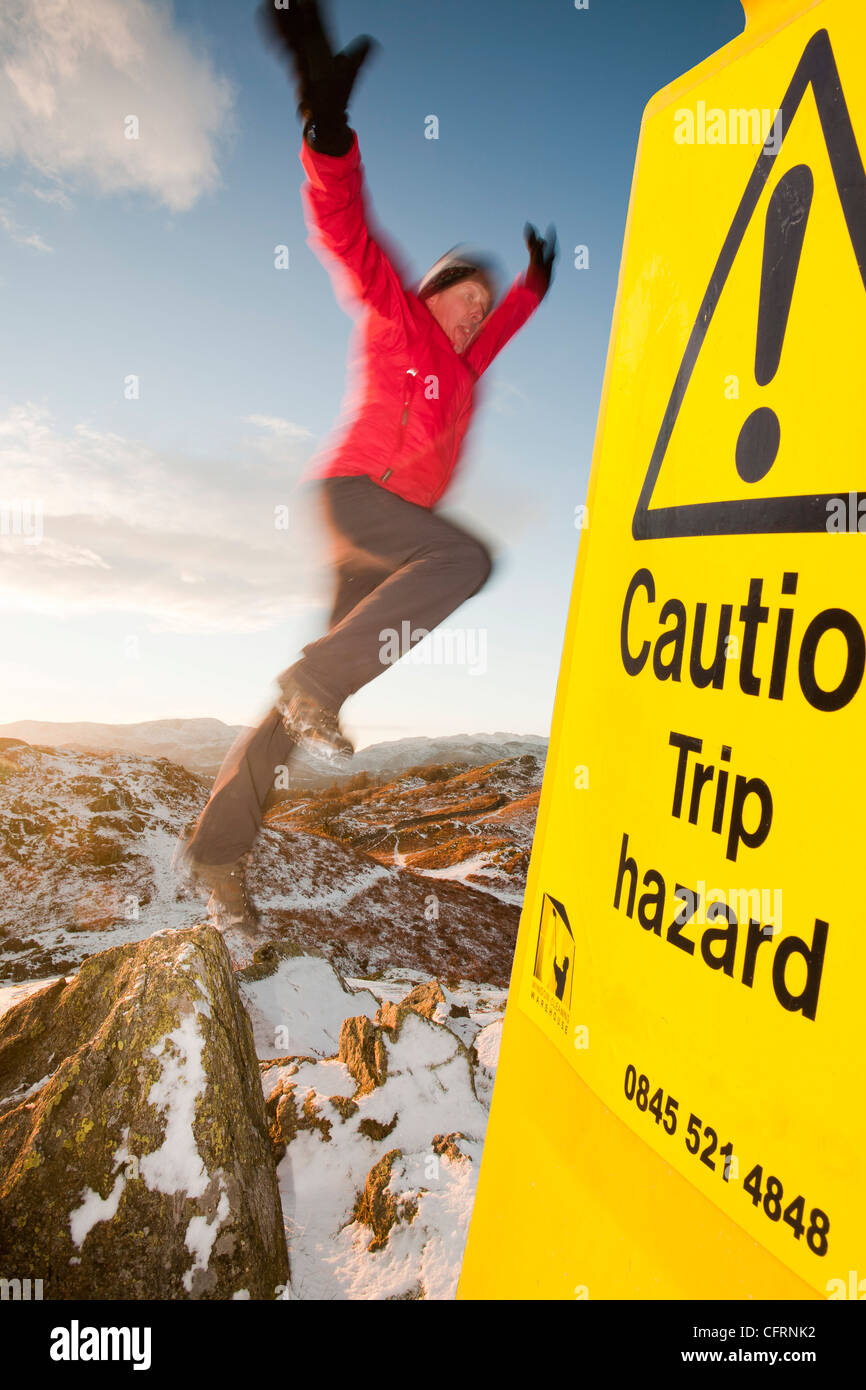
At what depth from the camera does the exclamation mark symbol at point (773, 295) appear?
82 centimetres

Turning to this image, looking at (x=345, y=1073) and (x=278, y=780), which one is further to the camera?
(x=345, y=1073)

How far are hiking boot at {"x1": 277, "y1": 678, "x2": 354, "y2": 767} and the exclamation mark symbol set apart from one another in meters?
1.60

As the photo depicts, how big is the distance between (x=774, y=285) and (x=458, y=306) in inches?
78.9

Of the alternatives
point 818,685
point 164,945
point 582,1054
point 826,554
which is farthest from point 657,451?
point 164,945

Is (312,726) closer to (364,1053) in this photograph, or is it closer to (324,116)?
(324,116)

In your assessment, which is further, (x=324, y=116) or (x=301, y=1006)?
(x=301, y=1006)

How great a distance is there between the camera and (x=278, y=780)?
268 cm

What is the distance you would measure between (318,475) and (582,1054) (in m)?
1.96

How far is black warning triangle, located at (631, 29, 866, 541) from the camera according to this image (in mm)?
759

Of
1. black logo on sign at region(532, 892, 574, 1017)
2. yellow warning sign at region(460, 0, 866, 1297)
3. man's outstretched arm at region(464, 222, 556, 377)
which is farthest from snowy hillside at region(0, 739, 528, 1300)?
man's outstretched arm at region(464, 222, 556, 377)

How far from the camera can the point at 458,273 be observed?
254 centimetres

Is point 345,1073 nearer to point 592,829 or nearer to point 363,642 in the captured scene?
point 363,642

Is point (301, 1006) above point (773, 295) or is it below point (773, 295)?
below

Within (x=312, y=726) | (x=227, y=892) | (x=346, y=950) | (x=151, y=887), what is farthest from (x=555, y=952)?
(x=151, y=887)
